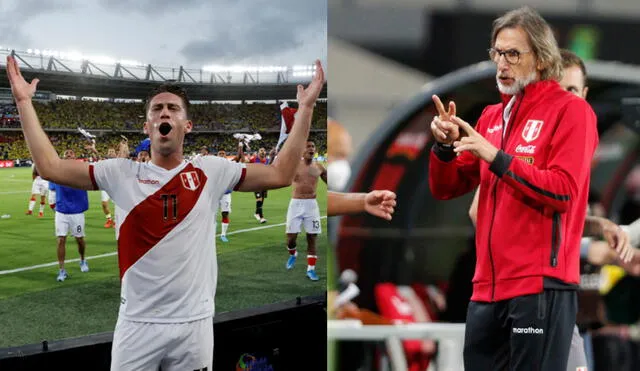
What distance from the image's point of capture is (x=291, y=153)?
1619 mm

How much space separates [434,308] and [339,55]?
1.10m

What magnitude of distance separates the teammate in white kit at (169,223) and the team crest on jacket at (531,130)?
23.9 inches

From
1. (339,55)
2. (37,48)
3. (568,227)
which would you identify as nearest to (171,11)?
(37,48)

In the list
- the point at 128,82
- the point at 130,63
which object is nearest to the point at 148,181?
the point at 128,82

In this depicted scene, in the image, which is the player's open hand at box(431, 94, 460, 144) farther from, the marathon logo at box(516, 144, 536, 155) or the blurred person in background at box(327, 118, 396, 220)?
the blurred person in background at box(327, 118, 396, 220)

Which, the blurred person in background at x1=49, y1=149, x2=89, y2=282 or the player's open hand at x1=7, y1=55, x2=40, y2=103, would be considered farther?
the blurred person in background at x1=49, y1=149, x2=89, y2=282

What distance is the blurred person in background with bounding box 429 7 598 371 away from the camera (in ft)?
5.25

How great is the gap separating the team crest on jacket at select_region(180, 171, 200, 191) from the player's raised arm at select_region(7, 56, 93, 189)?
1.00 feet

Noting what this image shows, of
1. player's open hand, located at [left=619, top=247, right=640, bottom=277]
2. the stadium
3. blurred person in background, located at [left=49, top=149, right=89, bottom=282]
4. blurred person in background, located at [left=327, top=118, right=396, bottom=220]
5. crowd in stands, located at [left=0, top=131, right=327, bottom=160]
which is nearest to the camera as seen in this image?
crowd in stands, located at [left=0, top=131, right=327, bottom=160]

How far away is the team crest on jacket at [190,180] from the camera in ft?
5.68

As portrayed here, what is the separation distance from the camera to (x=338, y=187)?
2.37m

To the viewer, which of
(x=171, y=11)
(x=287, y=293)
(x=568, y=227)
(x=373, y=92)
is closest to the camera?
(x=568, y=227)

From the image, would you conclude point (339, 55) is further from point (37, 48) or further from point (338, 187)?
point (37, 48)

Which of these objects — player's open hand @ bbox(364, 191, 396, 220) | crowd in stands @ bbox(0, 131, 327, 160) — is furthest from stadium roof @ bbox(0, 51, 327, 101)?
player's open hand @ bbox(364, 191, 396, 220)
